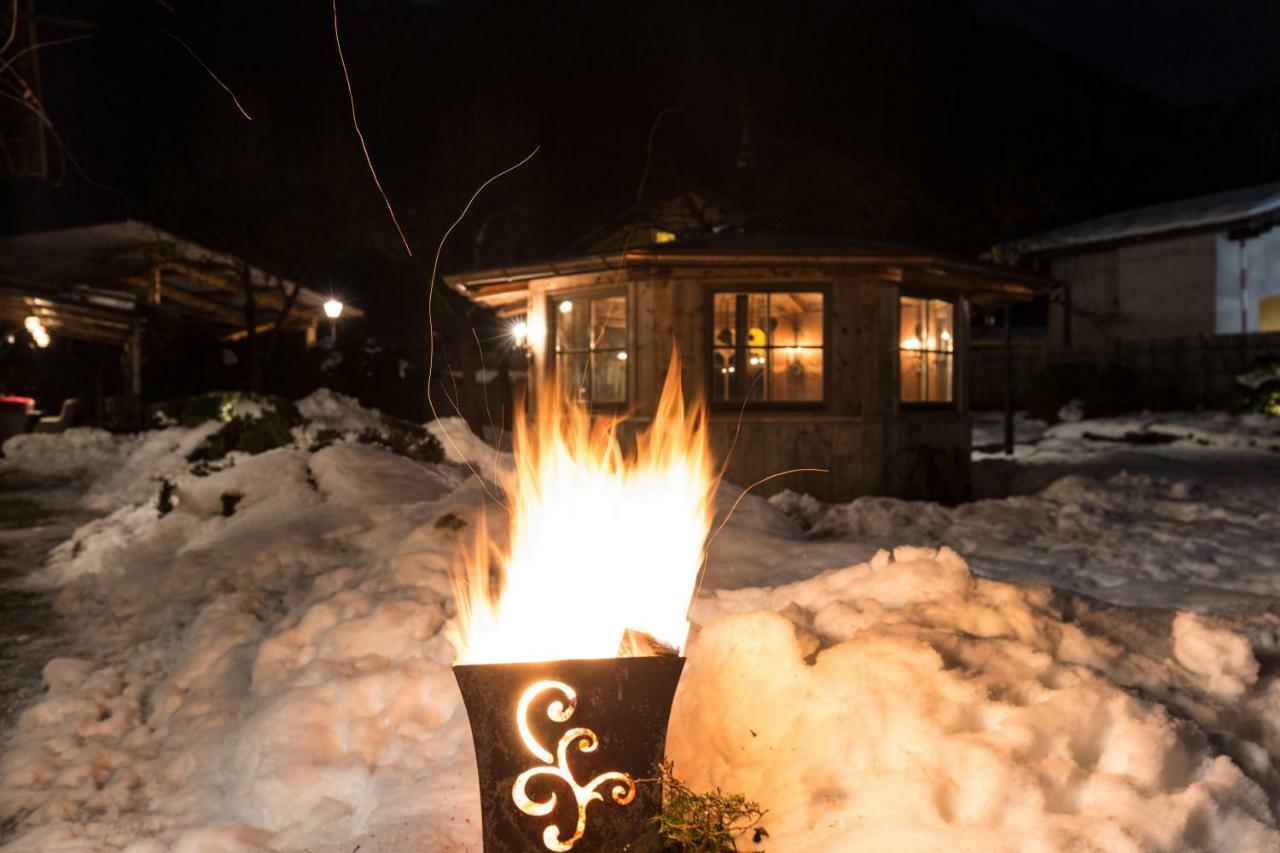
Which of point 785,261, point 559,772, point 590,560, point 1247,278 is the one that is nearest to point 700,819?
point 559,772

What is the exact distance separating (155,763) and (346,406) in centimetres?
2020

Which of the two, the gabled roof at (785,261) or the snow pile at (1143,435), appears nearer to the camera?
the gabled roof at (785,261)

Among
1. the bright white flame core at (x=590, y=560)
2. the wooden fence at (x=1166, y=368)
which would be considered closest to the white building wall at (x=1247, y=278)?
the wooden fence at (x=1166, y=368)

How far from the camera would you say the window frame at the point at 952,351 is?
493 inches

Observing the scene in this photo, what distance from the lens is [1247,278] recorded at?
A: 84.1 ft

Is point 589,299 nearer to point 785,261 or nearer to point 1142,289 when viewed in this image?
point 785,261

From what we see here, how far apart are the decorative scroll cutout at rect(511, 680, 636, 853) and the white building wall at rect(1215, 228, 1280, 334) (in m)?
27.6

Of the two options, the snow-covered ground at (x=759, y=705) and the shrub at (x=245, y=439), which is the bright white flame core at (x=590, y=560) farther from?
the shrub at (x=245, y=439)

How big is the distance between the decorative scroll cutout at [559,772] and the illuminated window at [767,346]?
374 inches

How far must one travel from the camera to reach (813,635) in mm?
4203

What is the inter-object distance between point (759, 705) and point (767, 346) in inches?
351

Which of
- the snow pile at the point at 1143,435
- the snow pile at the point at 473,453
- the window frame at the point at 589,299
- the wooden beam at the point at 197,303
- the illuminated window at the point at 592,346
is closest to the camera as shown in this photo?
the window frame at the point at 589,299

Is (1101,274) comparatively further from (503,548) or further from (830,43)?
(830,43)

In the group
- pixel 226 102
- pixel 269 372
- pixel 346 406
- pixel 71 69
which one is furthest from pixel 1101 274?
pixel 71 69
